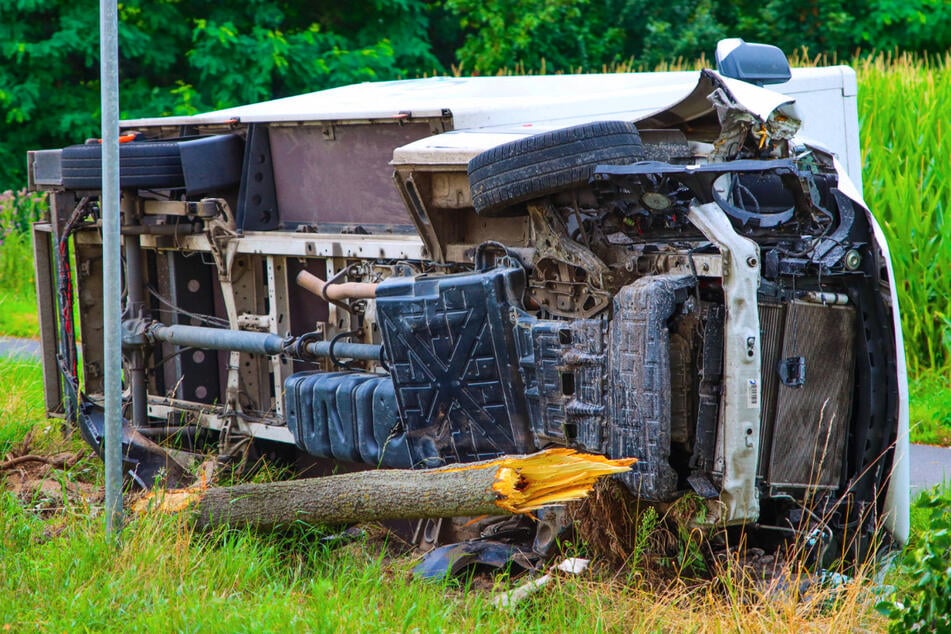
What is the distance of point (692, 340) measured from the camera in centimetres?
442

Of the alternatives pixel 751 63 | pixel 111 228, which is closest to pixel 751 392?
pixel 751 63

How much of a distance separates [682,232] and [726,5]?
15.3m

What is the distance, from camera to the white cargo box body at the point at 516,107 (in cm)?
521

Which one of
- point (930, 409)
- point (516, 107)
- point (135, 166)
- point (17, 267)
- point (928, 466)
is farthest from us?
point (17, 267)

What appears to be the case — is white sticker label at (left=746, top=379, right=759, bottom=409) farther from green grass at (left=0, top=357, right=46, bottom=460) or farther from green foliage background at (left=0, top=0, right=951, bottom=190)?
green foliage background at (left=0, top=0, right=951, bottom=190)

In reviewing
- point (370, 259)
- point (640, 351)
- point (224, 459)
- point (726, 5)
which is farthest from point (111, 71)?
point (726, 5)

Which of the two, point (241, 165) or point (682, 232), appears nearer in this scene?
point (682, 232)

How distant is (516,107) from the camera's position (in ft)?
17.7

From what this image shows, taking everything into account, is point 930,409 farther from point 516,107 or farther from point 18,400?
point 18,400

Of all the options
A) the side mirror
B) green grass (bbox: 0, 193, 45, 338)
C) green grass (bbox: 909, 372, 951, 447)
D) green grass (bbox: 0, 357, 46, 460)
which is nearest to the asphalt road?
green grass (bbox: 909, 372, 951, 447)

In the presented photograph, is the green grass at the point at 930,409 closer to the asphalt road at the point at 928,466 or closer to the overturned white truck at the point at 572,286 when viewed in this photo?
the asphalt road at the point at 928,466

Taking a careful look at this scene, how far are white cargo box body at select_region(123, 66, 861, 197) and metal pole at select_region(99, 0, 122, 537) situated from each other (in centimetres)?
125

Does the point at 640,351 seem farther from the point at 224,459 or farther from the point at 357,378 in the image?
the point at 224,459

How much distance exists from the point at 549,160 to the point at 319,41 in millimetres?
13200
